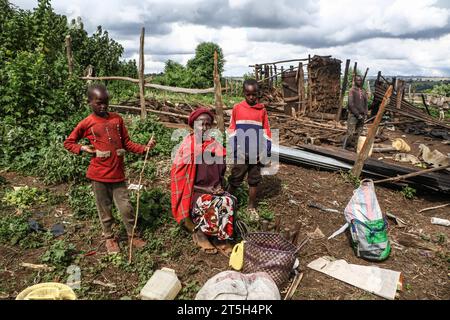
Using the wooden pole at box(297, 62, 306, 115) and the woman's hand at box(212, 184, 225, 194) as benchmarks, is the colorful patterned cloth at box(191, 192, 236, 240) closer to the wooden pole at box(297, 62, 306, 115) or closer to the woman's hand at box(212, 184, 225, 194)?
the woman's hand at box(212, 184, 225, 194)

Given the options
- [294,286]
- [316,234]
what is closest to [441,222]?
[316,234]

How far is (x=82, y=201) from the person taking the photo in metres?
4.90

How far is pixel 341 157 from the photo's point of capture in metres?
6.41

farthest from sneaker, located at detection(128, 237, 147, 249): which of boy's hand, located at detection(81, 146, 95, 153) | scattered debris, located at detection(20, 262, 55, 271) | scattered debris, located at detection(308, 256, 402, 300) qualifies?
scattered debris, located at detection(308, 256, 402, 300)

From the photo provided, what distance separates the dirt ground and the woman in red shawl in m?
0.30

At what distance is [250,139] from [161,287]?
2092 mm

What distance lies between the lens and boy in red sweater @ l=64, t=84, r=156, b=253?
11.2 feet

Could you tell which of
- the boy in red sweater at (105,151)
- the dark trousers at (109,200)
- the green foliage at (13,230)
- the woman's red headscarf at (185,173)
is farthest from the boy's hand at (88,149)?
the green foliage at (13,230)

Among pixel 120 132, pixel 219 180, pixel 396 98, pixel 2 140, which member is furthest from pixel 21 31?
pixel 396 98

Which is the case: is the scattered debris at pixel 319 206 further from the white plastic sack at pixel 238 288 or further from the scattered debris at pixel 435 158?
the scattered debris at pixel 435 158

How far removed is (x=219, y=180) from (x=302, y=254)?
4.19ft

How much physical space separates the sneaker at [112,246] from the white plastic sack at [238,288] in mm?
1391

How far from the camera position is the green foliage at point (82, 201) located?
15.3 ft
